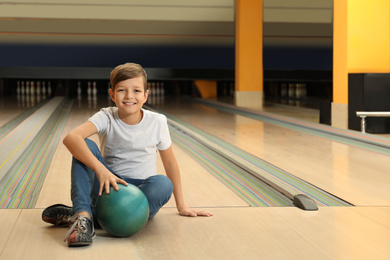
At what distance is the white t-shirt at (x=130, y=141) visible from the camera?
205cm

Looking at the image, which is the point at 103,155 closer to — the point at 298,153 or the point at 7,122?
the point at 298,153

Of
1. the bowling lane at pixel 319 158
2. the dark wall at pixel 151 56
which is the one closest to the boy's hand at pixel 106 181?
the bowling lane at pixel 319 158

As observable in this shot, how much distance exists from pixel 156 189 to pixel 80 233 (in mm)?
337

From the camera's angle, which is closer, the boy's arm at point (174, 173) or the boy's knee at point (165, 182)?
the boy's knee at point (165, 182)

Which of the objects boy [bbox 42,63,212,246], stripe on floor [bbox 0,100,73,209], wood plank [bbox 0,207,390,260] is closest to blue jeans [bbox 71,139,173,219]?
boy [bbox 42,63,212,246]

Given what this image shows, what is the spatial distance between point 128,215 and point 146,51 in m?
8.70

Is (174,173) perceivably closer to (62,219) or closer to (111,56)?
(62,219)

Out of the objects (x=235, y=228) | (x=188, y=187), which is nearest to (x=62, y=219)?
(x=235, y=228)

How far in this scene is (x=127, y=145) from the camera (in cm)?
205

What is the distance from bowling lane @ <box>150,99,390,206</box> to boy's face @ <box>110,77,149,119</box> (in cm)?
108

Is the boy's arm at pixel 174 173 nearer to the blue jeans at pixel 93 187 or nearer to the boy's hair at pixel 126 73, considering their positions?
the blue jeans at pixel 93 187

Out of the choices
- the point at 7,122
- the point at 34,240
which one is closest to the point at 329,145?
the point at 34,240

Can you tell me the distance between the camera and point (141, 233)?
6.47ft

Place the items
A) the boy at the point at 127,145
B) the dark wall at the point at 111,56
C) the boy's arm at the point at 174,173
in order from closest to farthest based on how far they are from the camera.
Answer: the boy at the point at 127,145, the boy's arm at the point at 174,173, the dark wall at the point at 111,56
